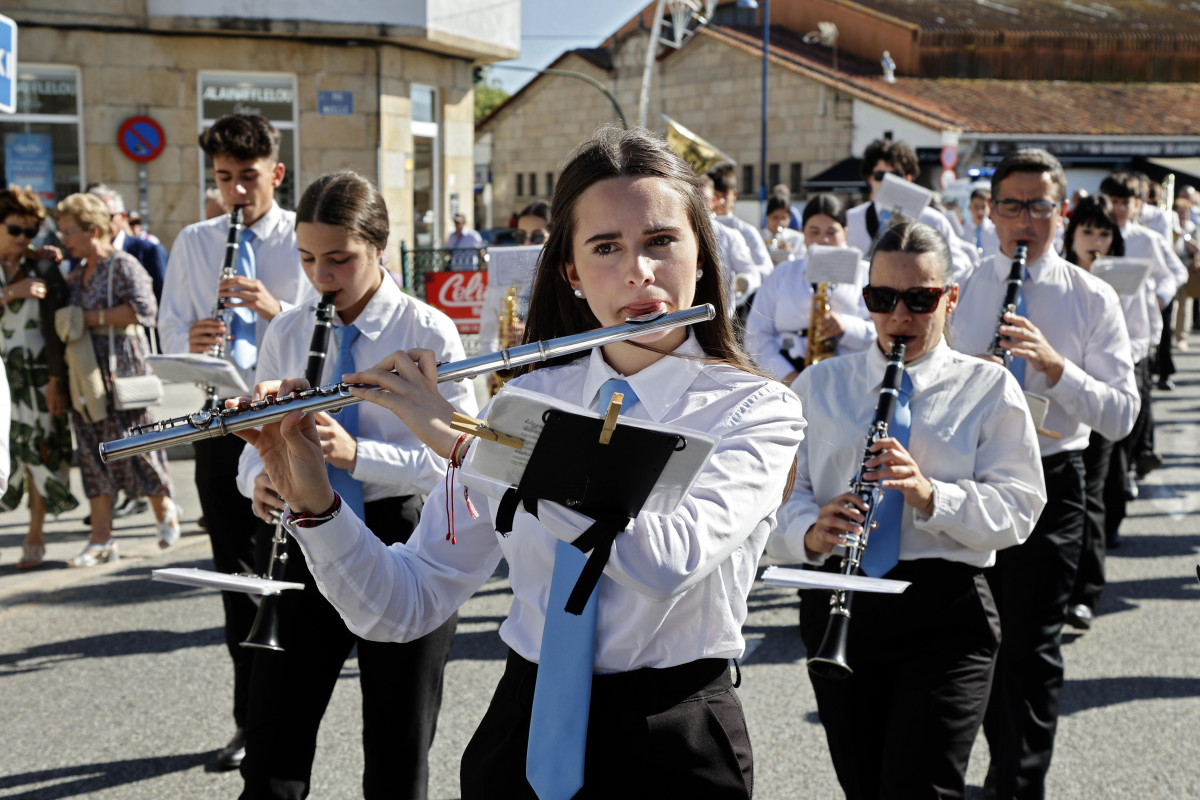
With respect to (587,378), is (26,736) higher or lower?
lower

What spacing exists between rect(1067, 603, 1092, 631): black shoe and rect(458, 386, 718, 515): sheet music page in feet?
16.1

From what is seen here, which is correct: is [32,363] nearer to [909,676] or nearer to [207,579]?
[207,579]

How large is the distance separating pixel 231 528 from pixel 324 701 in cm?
137

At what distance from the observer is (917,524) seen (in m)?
3.16

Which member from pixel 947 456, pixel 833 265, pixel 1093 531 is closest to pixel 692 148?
pixel 833 265

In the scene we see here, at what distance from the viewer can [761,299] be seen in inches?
282

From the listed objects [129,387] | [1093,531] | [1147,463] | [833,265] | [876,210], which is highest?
[876,210]

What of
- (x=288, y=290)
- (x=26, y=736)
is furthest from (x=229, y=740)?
(x=288, y=290)

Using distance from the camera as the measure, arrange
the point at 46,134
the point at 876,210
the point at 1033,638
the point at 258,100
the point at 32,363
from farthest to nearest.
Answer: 1. the point at 258,100
2. the point at 46,134
3. the point at 876,210
4. the point at 32,363
5. the point at 1033,638

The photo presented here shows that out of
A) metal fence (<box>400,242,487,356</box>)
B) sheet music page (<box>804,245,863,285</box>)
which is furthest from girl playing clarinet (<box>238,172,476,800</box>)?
A: metal fence (<box>400,242,487,356</box>)

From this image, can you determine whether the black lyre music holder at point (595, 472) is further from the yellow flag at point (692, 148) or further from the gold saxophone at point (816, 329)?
the yellow flag at point (692, 148)

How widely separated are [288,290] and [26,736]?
198 cm

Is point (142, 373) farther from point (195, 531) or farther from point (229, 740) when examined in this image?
point (229, 740)

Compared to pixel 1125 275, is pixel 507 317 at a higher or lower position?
lower
